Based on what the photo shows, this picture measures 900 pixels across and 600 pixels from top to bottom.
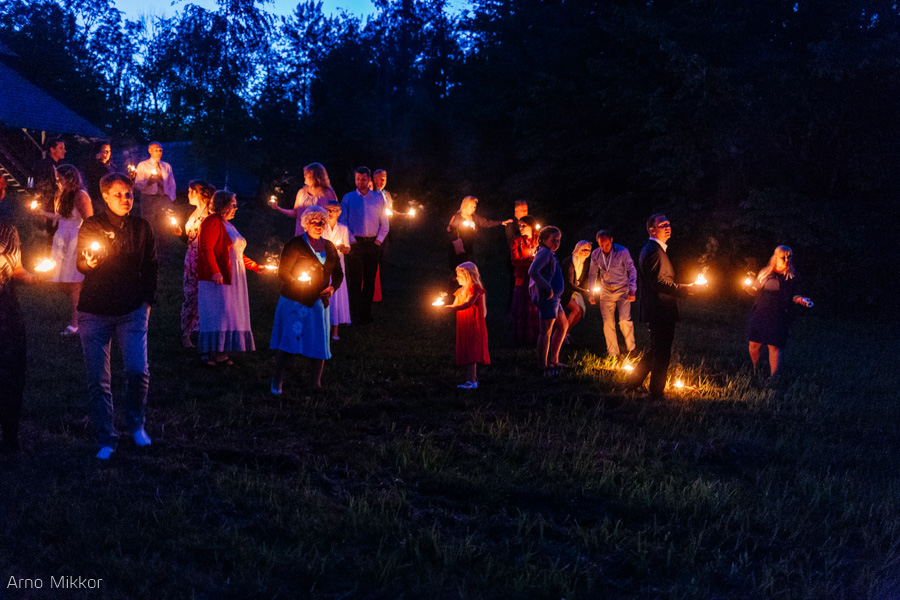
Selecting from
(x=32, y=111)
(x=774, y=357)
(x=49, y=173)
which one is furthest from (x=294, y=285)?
(x=32, y=111)

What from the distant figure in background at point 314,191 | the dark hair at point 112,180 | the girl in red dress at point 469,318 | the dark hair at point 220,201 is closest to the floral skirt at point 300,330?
the dark hair at point 220,201

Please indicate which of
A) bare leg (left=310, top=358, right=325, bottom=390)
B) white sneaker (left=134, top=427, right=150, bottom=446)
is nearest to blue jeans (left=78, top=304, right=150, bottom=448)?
white sneaker (left=134, top=427, right=150, bottom=446)

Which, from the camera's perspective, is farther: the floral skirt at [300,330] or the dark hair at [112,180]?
the floral skirt at [300,330]

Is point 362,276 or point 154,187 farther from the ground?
point 154,187

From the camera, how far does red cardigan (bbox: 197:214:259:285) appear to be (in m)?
8.63

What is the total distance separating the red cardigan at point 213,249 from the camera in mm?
8633

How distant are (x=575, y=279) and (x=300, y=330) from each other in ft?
13.4

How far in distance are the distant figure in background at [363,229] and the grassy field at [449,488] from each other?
2.69 metres

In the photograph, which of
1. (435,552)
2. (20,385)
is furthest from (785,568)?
(20,385)

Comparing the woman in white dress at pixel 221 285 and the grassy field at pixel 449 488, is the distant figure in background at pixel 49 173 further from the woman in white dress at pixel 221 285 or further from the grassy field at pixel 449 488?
the woman in white dress at pixel 221 285

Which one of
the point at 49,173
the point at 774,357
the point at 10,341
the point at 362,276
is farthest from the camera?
the point at 362,276

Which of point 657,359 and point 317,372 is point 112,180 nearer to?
point 317,372

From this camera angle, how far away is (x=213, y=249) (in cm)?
866

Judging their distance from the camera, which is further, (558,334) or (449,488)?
(558,334)
